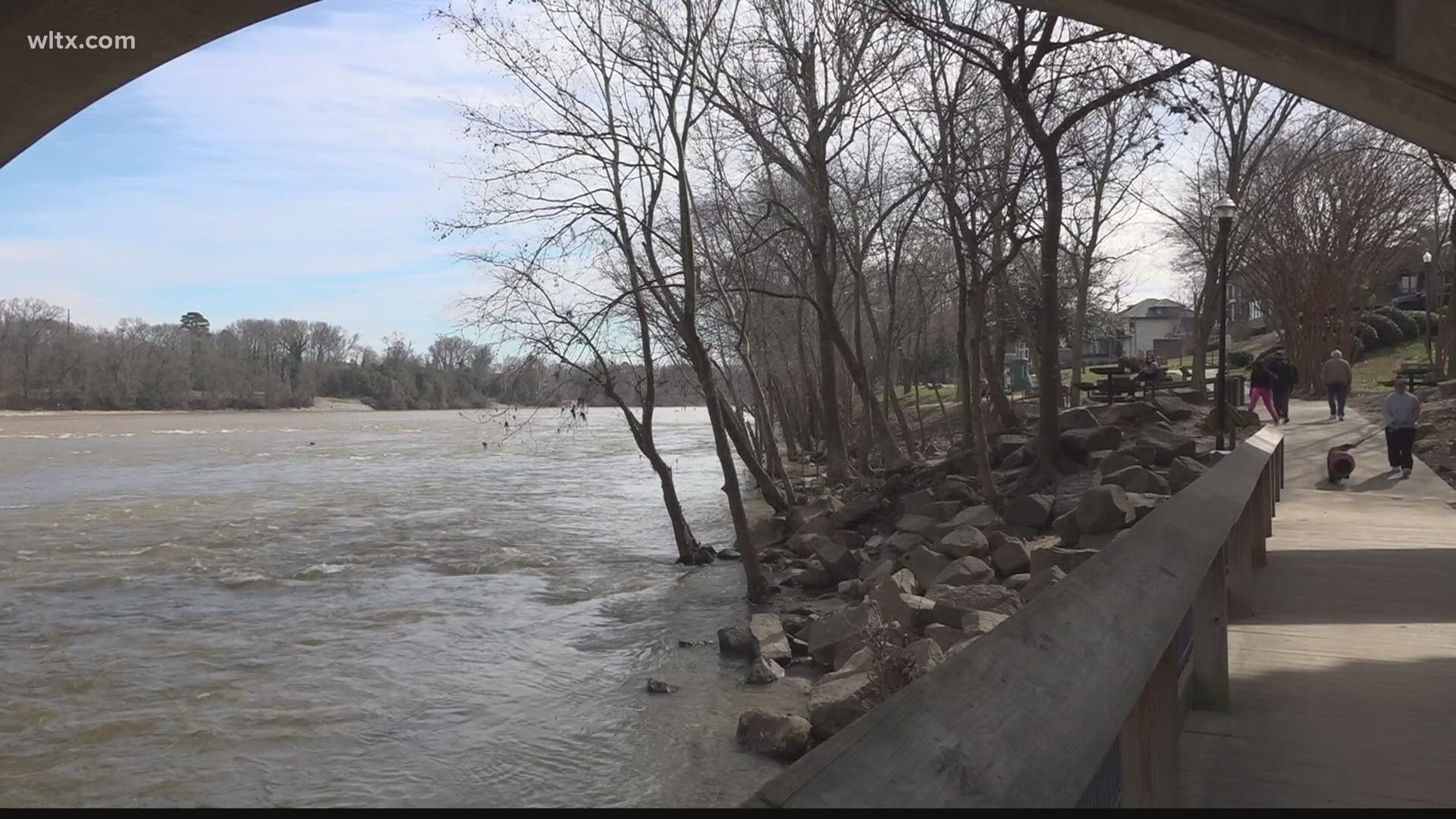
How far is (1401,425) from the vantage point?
1490 centimetres

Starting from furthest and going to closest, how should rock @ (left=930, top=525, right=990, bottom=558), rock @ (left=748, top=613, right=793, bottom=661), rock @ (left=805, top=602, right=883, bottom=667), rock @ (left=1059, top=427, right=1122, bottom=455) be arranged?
rock @ (left=1059, top=427, right=1122, bottom=455), rock @ (left=930, top=525, right=990, bottom=558), rock @ (left=748, top=613, right=793, bottom=661), rock @ (left=805, top=602, right=883, bottom=667)

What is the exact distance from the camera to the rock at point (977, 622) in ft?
31.3

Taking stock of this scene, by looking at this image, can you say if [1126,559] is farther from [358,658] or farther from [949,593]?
[358,658]

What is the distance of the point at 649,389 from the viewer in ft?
63.1

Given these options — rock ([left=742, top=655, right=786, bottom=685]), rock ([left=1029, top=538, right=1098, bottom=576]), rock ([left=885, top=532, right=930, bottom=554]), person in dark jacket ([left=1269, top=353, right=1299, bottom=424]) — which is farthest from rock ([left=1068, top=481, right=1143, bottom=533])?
person in dark jacket ([left=1269, top=353, right=1299, bottom=424])

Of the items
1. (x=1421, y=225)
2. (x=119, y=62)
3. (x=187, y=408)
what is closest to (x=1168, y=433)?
(x=119, y=62)

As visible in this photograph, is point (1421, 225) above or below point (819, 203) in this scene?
above

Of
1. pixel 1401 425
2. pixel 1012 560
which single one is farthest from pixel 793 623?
pixel 1401 425

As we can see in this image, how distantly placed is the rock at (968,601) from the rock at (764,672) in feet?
5.36

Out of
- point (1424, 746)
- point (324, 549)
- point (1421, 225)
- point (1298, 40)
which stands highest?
point (1421, 225)

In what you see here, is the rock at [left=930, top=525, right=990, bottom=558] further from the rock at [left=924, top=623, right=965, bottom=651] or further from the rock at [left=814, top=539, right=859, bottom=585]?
the rock at [left=924, top=623, right=965, bottom=651]

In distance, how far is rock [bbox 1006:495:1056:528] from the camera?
14844 mm

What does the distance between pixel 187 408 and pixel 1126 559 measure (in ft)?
432

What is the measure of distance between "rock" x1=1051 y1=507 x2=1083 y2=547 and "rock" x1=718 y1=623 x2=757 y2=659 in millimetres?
3882
